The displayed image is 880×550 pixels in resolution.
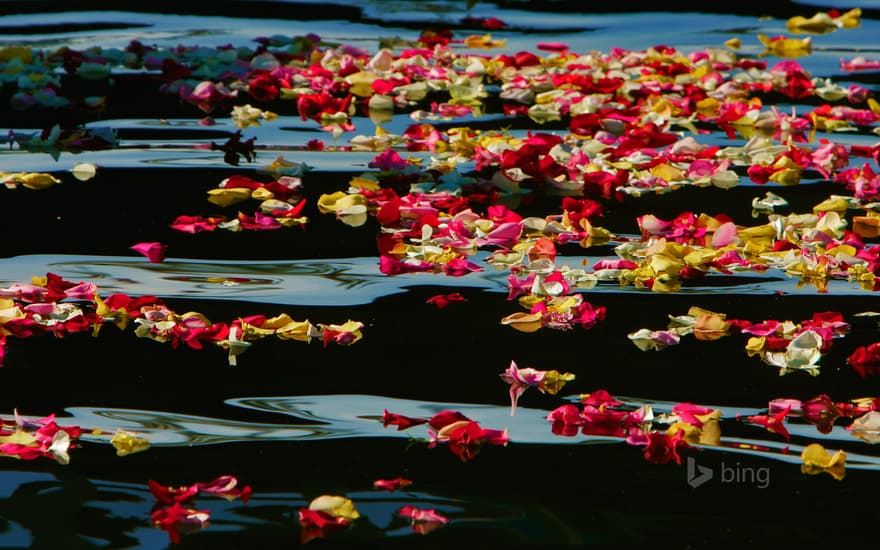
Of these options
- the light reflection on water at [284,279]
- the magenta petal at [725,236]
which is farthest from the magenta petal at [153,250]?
the magenta petal at [725,236]

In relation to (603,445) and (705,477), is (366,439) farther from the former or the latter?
(705,477)

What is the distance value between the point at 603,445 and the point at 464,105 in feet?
8.76

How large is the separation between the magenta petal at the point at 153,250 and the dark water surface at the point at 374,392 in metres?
0.03

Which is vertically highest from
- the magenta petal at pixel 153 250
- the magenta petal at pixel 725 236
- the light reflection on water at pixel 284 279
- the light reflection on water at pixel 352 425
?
Answer: the magenta petal at pixel 725 236

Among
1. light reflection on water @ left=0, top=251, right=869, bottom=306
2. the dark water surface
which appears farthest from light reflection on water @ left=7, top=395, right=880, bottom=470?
light reflection on water @ left=0, top=251, right=869, bottom=306

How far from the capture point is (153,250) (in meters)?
2.61

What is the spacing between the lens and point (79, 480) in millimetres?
1628

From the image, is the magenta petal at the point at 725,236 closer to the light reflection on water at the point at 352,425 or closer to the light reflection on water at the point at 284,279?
the light reflection on water at the point at 284,279

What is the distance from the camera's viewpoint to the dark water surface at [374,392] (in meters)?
1.55

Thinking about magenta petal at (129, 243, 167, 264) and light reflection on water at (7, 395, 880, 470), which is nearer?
light reflection on water at (7, 395, 880, 470)

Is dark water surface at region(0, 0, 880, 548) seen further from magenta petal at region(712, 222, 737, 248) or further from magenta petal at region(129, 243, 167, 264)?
magenta petal at region(712, 222, 737, 248)

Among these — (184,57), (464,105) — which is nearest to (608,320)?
(464,105)

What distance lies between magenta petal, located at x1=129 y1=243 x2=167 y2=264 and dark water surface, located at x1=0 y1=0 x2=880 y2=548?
27 millimetres

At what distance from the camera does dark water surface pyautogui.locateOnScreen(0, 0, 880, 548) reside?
155cm
